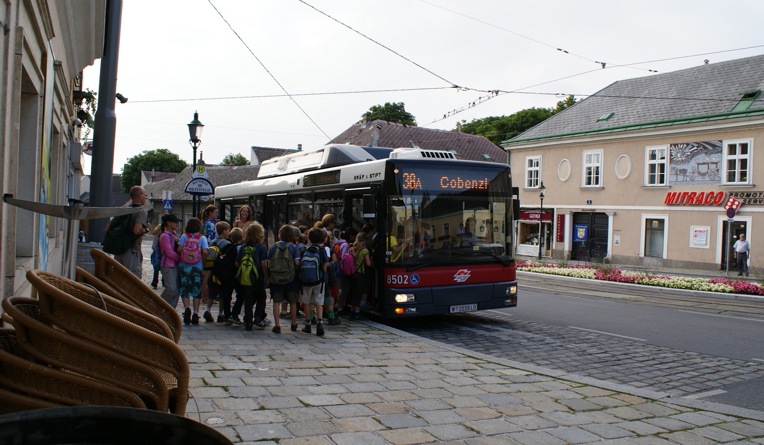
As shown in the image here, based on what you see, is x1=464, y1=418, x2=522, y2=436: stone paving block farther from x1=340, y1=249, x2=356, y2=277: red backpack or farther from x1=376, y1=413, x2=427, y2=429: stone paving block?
x1=340, y1=249, x2=356, y2=277: red backpack

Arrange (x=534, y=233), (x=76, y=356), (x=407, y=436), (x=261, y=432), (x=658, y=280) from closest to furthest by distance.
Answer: (x=76, y=356)
(x=261, y=432)
(x=407, y=436)
(x=658, y=280)
(x=534, y=233)

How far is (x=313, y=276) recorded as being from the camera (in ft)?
29.7

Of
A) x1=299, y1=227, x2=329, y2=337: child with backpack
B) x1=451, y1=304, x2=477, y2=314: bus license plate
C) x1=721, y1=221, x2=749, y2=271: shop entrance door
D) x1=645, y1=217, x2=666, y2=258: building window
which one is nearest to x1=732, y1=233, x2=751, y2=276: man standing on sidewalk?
x1=721, y1=221, x2=749, y2=271: shop entrance door

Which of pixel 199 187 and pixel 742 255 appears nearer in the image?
pixel 199 187

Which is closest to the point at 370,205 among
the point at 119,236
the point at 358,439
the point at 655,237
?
the point at 119,236

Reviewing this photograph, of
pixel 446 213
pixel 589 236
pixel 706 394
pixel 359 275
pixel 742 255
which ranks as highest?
pixel 446 213

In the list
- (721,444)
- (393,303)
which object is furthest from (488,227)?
(721,444)

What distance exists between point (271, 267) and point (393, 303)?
84.8 inches

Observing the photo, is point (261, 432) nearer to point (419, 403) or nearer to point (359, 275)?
point (419, 403)

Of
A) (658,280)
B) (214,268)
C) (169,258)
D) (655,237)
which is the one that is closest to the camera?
(169,258)

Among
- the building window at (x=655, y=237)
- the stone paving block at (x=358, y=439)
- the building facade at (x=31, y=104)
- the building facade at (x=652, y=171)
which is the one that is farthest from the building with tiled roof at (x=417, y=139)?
the stone paving block at (x=358, y=439)

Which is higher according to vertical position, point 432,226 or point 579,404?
point 432,226

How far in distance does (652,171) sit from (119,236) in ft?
97.5

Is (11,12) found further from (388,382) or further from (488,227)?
(488,227)
